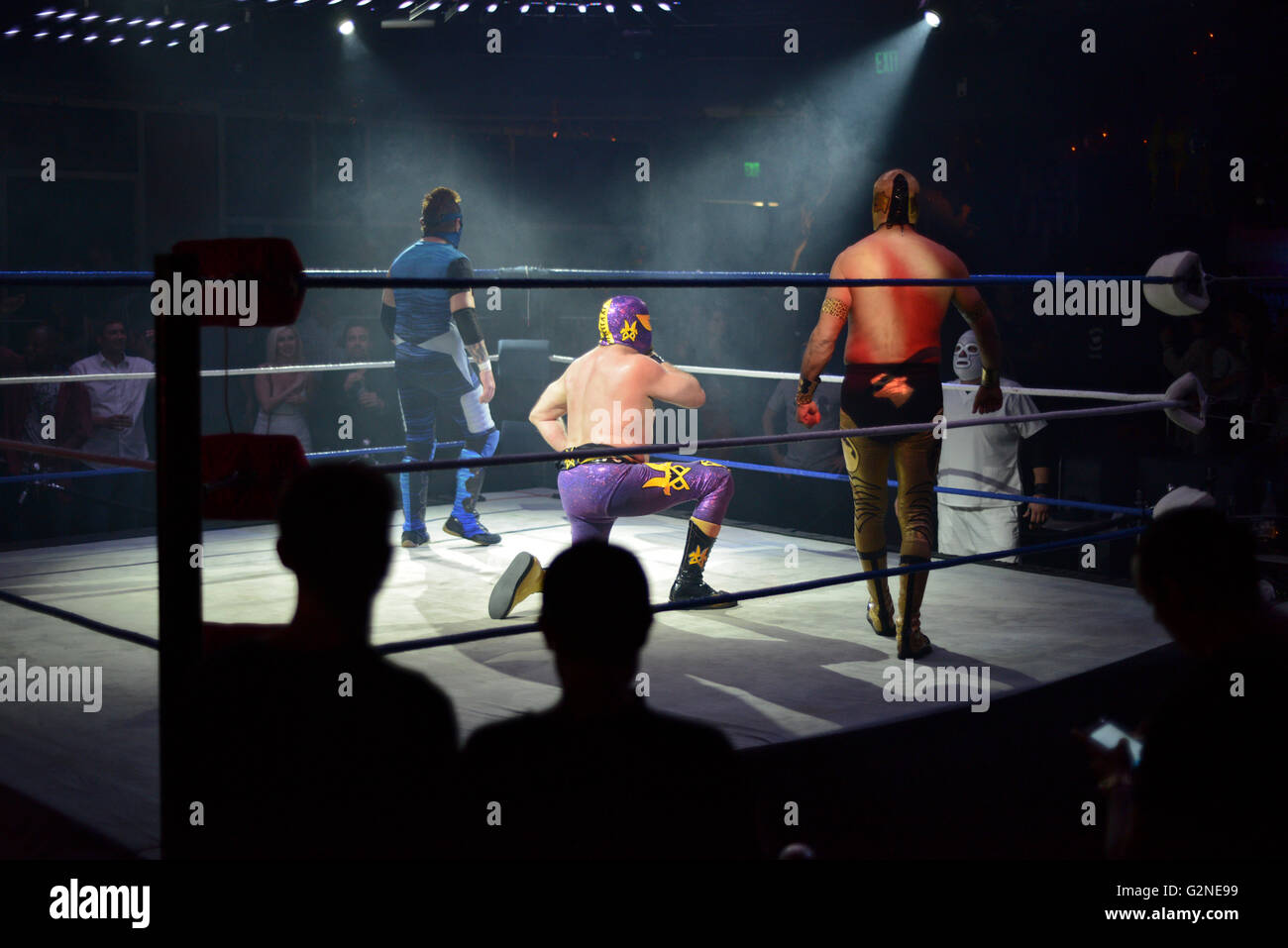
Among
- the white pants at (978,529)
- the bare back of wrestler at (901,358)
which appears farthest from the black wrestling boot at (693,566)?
the white pants at (978,529)

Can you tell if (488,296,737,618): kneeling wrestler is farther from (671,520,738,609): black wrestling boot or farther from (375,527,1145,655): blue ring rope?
(375,527,1145,655): blue ring rope

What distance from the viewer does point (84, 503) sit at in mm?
6055

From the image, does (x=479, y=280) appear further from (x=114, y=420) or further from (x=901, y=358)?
(x=114, y=420)

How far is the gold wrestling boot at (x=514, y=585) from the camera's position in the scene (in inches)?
154

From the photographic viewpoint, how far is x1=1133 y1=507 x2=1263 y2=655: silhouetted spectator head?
169 cm

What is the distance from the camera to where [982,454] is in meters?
4.91

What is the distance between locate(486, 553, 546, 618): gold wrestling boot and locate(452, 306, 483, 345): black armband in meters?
1.39

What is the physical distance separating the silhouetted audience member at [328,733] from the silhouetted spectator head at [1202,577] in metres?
0.92

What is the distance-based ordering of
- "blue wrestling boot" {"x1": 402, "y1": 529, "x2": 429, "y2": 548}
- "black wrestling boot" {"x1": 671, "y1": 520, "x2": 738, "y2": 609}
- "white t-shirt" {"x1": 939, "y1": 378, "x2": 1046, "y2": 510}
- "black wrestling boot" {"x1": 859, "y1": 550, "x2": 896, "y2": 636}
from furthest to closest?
"blue wrestling boot" {"x1": 402, "y1": 529, "x2": 429, "y2": 548}
"white t-shirt" {"x1": 939, "y1": 378, "x2": 1046, "y2": 510}
"black wrestling boot" {"x1": 671, "y1": 520, "x2": 738, "y2": 609}
"black wrestling boot" {"x1": 859, "y1": 550, "x2": 896, "y2": 636}

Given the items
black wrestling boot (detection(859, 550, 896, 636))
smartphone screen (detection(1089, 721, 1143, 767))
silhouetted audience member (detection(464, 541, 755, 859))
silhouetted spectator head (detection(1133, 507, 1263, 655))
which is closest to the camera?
silhouetted audience member (detection(464, 541, 755, 859))

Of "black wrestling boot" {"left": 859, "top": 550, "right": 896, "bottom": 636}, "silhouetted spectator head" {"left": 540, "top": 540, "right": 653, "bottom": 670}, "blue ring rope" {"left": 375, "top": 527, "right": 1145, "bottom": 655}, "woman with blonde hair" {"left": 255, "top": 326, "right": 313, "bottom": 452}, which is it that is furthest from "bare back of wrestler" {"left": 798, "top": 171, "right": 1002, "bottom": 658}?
"woman with blonde hair" {"left": 255, "top": 326, "right": 313, "bottom": 452}

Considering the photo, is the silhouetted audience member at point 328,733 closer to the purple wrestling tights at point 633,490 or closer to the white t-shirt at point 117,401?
the purple wrestling tights at point 633,490

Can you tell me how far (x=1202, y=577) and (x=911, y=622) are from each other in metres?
1.84
